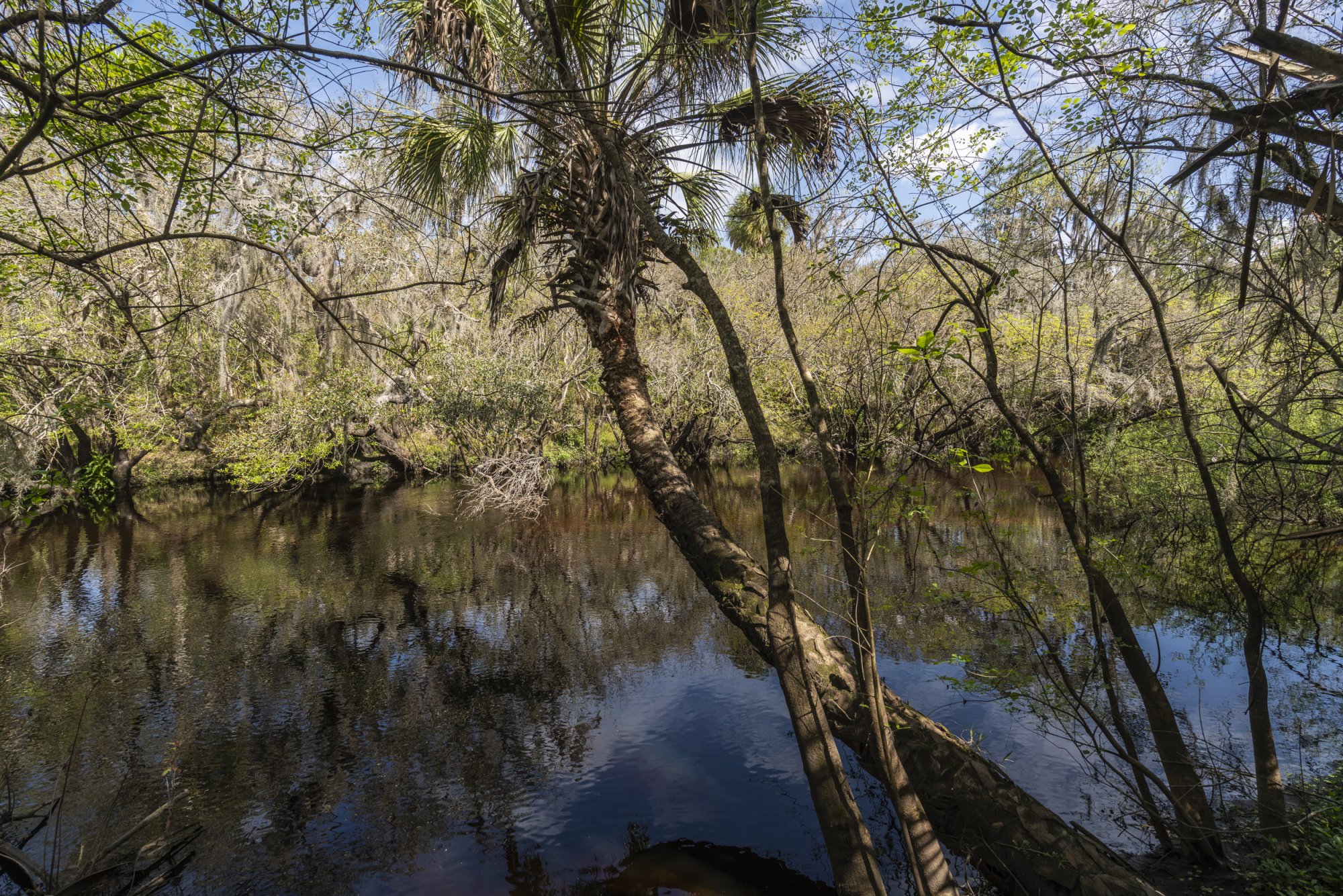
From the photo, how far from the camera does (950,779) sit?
3799mm

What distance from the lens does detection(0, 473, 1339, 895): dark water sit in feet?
15.9

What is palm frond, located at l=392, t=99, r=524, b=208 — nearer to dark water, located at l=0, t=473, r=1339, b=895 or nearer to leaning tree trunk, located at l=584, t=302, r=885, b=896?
dark water, located at l=0, t=473, r=1339, b=895

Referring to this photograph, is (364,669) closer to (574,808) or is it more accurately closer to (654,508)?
(574,808)

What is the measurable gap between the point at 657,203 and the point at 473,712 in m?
5.59

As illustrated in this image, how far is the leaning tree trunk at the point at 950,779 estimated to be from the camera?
11.2 feet

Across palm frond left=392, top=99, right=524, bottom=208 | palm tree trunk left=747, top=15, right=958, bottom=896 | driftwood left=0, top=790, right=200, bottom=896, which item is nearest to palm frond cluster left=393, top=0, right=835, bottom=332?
palm frond left=392, top=99, right=524, bottom=208

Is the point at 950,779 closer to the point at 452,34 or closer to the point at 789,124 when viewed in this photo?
the point at 789,124

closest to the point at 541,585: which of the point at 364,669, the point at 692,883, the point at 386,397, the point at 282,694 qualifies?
the point at 364,669

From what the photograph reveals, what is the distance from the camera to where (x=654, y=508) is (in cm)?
587

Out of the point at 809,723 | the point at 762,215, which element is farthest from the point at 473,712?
the point at 762,215

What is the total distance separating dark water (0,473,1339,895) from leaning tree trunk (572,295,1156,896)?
683mm

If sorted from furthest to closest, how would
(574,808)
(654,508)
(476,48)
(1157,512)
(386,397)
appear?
(386,397), (1157,512), (476,48), (654,508), (574,808)

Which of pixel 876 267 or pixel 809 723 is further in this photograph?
pixel 876 267

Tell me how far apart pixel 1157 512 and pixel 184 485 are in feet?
89.1
